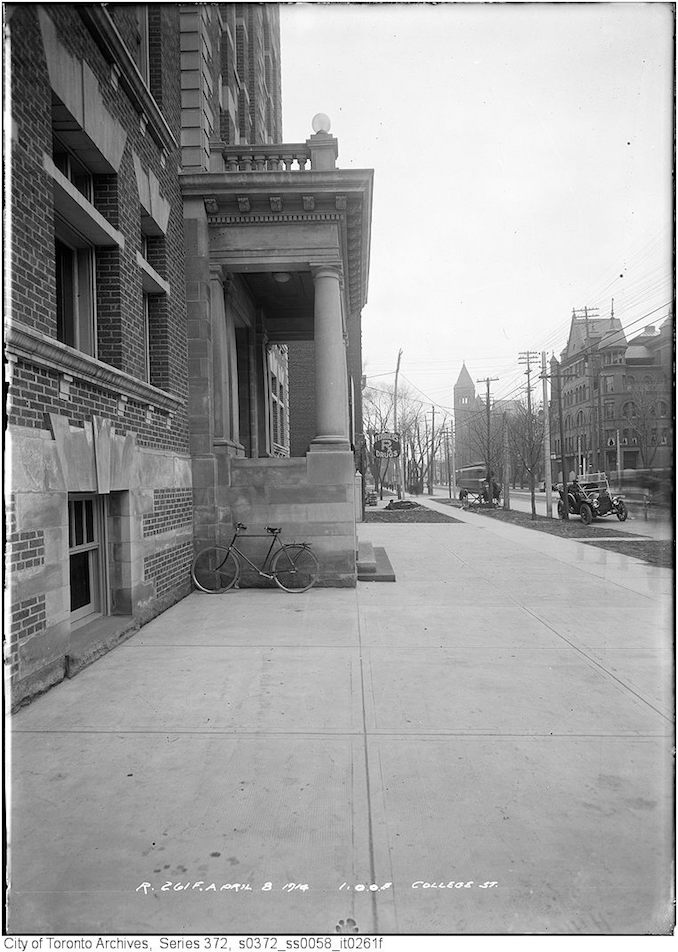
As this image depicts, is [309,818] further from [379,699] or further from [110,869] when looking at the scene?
[379,699]

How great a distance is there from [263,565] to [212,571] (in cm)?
78

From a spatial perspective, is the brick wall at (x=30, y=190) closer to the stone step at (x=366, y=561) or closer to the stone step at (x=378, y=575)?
the stone step at (x=378, y=575)

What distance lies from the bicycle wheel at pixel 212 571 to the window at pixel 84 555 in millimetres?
2568

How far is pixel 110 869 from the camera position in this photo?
2416 mm

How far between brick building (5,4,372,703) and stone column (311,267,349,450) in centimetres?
3

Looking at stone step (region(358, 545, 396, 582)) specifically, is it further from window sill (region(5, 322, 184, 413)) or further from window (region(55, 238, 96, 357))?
window (region(55, 238, 96, 357))

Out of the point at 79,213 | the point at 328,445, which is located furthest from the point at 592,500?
the point at 79,213

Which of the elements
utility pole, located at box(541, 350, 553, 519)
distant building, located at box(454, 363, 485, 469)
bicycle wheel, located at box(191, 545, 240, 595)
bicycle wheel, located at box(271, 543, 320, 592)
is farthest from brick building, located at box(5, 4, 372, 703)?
distant building, located at box(454, 363, 485, 469)

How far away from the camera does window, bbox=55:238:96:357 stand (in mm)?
6000

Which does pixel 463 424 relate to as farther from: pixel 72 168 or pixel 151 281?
pixel 72 168

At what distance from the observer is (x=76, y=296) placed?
6.15m

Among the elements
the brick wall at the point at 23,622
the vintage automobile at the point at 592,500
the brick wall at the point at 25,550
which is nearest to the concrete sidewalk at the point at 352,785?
the brick wall at the point at 23,622

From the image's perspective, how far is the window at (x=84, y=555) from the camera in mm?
5812

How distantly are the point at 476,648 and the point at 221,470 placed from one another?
4985 mm
